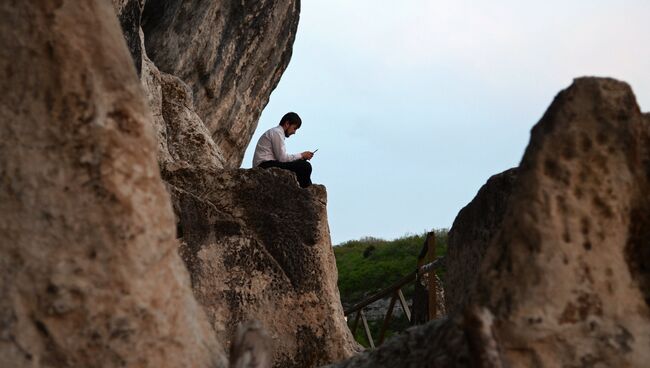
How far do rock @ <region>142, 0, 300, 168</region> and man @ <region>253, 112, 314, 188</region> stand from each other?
5.03 m

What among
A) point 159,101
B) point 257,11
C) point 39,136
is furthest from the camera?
point 257,11

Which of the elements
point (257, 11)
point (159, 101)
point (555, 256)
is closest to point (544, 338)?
point (555, 256)

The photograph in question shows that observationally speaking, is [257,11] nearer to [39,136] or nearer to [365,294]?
[365,294]

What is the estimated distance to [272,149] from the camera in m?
8.62

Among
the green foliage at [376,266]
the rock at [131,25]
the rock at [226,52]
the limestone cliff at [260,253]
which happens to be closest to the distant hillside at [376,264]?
the green foliage at [376,266]

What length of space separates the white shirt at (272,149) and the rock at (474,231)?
343cm

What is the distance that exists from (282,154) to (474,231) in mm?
3743

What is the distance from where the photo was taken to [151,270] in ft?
10.9

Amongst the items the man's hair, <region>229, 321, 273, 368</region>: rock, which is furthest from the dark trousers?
<region>229, 321, 273, 368</region>: rock

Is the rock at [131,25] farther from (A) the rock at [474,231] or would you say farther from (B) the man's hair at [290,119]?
(A) the rock at [474,231]

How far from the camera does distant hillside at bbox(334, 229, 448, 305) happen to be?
20844mm

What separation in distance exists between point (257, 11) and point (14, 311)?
41.8 ft

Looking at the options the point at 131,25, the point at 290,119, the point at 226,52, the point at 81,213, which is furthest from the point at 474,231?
the point at 226,52

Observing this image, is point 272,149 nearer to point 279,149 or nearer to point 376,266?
point 279,149
